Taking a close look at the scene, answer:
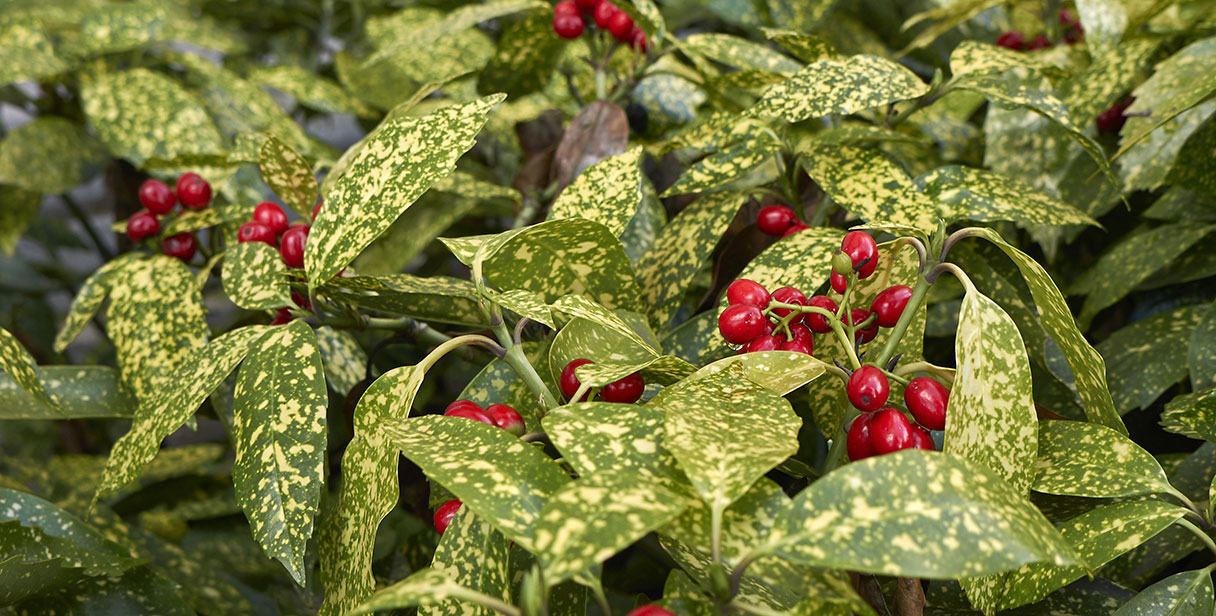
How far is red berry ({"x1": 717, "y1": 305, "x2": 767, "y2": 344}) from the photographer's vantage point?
462mm

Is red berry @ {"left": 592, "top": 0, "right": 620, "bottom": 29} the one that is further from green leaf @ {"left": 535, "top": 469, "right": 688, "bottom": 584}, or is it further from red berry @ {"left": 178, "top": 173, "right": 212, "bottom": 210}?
green leaf @ {"left": 535, "top": 469, "right": 688, "bottom": 584}

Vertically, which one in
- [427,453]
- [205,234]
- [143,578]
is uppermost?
[427,453]

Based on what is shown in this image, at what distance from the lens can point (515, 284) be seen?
0.53 metres

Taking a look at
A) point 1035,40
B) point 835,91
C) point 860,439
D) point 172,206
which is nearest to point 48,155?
point 172,206

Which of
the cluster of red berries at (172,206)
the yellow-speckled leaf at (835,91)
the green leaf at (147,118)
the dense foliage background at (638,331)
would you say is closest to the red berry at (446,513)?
the dense foliage background at (638,331)

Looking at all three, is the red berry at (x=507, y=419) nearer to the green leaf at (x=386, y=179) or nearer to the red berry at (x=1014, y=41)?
the green leaf at (x=386, y=179)

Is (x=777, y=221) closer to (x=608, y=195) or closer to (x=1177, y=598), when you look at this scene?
(x=608, y=195)

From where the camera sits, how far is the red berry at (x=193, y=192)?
79 centimetres

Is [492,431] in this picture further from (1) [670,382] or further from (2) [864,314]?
(2) [864,314]

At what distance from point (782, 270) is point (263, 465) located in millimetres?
337

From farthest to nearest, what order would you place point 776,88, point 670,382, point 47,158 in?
1. point 47,158
2. point 776,88
3. point 670,382

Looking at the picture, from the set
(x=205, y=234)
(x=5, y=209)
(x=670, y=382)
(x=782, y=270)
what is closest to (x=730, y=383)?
(x=670, y=382)

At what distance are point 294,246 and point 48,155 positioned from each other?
2.25ft

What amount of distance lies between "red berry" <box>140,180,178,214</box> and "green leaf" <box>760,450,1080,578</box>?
0.71m
